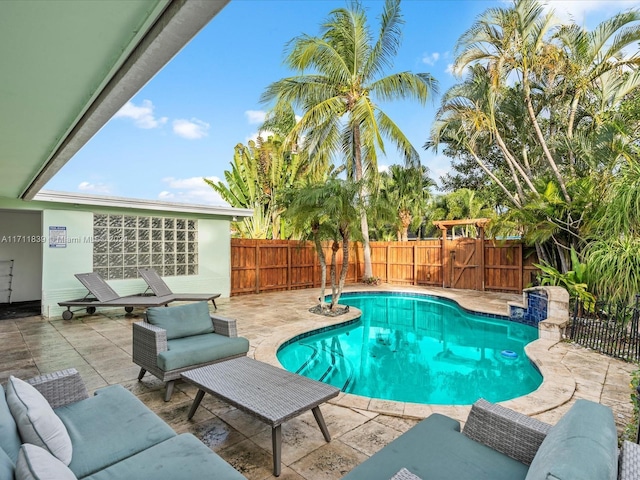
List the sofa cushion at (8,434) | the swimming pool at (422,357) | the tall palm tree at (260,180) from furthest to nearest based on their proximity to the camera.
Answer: the tall palm tree at (260,180), the swimming pool at (422,357), the sofa cushion at (8,434)

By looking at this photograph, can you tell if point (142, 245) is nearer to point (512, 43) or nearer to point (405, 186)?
point (512, 43)

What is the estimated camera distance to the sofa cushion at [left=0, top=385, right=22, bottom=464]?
154 cm

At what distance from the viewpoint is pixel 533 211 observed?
8.73 metres

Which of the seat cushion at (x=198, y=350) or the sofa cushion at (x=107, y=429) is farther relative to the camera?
the seat cushion at (x=198, y=350)

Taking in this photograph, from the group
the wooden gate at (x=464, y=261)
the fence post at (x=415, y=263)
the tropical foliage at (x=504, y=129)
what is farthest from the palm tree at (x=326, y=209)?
the fence post at (x=415, y=263)

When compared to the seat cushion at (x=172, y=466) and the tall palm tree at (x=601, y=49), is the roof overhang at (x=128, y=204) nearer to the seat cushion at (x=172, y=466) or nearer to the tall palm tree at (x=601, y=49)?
the seat cushion at (x=172, y=466)

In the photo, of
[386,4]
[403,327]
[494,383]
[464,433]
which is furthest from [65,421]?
[386,4]

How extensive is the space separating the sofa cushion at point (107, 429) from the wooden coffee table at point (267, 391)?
23.7 inches

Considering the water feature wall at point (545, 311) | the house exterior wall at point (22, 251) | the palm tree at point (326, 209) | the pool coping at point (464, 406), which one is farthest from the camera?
the house exterior wall at point (22, 251)

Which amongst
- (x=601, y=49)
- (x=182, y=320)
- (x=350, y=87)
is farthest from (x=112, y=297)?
(x=601, y=49)

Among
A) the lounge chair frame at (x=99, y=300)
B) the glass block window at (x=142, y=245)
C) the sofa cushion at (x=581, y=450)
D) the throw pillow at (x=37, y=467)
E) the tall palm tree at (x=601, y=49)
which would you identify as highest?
the tall palm tree at (x=601, y=49)

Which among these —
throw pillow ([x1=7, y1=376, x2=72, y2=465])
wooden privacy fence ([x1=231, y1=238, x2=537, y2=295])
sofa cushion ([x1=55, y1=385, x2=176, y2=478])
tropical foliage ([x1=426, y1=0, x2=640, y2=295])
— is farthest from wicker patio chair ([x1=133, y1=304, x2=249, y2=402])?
tropical foliage ([x1=426, y1=0, x2=640, y2=295])

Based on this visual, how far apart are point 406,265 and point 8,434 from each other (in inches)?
541

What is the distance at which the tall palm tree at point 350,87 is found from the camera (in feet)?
39.0
